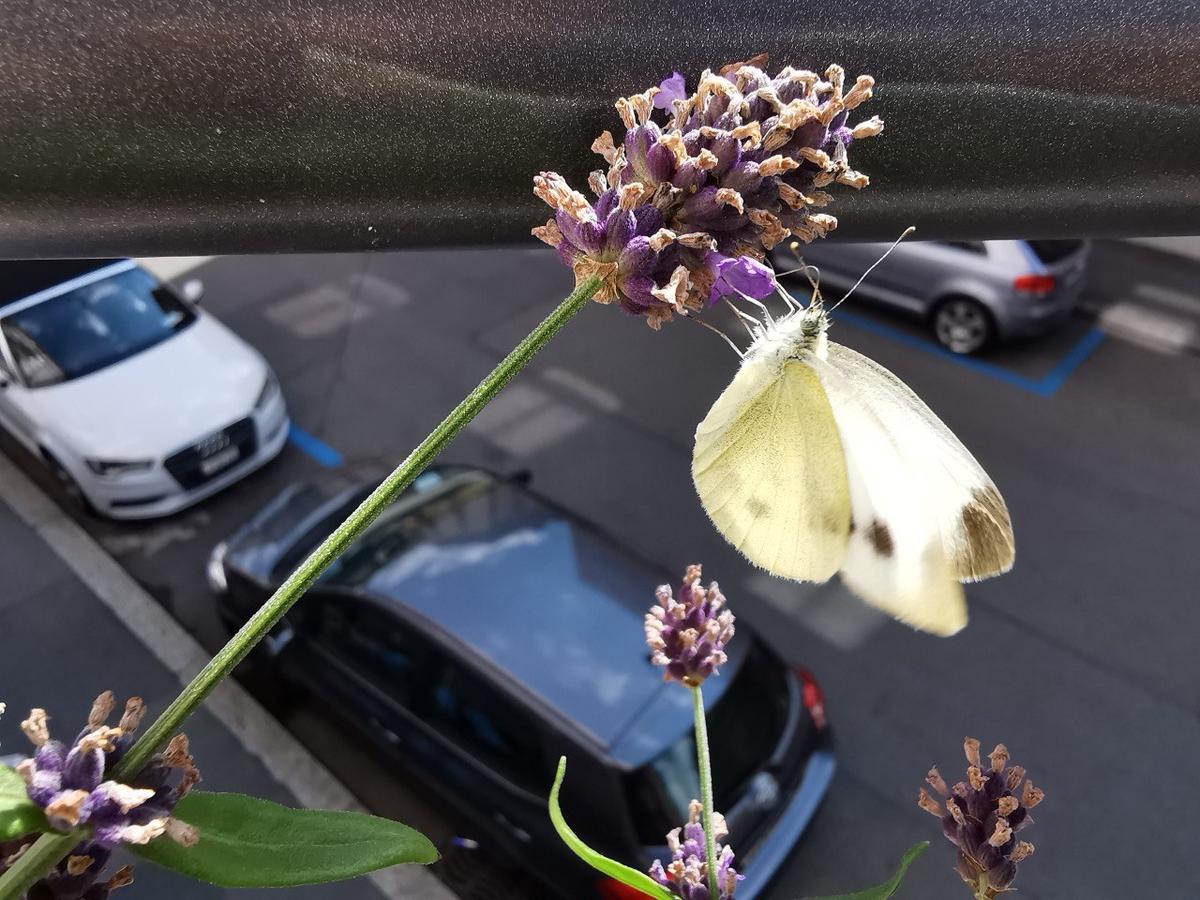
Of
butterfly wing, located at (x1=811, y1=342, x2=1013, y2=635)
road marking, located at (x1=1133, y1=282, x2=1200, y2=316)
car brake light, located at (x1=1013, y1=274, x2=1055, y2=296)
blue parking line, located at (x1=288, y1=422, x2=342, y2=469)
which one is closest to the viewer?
butterfly wing, located at (x1=811, y1=342, x2=1013, y2=635)

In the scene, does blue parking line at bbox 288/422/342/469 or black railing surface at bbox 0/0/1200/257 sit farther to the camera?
blue parking line at bbox 288/422/342/469

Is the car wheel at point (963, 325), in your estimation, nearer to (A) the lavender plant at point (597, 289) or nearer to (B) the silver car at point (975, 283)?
(B) the silver car at point (975, 283)

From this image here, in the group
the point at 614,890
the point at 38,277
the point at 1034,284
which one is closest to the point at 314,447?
the point at 38,277

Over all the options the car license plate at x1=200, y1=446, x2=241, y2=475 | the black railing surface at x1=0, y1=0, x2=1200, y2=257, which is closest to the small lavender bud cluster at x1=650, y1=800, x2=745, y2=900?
the black railing surface at x1=0, y1=0, x2=1200, y2=257

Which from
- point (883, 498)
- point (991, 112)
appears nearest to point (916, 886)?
point (883, 498)

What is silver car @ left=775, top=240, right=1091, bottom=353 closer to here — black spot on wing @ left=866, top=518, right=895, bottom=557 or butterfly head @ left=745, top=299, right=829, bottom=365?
butterfly head @ left=745, top=299, right=829, bottom=365
